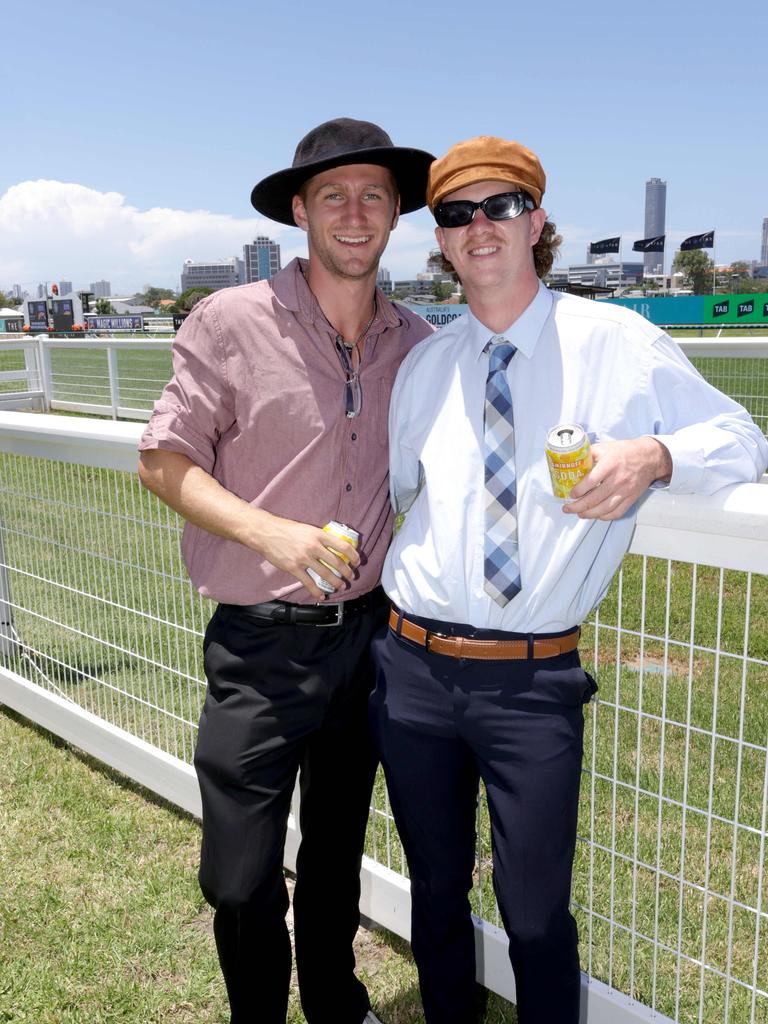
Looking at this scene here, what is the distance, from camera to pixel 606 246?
180ft

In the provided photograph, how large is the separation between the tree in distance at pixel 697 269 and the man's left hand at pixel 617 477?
291 feet

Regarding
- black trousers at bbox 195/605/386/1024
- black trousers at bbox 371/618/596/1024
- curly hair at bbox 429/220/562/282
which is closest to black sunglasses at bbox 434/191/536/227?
curly hair at bbox 429/220/562/282

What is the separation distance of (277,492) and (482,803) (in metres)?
1.26

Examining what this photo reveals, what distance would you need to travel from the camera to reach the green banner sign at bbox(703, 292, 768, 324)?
2839 cm

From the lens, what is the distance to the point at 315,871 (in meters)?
2.75

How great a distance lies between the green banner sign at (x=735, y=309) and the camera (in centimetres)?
2839

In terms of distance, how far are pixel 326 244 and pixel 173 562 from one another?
1394 millimetres

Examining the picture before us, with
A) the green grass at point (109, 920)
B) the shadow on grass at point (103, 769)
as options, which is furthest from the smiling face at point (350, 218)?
the shadow on grass at point (103, 769)

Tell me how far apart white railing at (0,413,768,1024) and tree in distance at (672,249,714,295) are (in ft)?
285

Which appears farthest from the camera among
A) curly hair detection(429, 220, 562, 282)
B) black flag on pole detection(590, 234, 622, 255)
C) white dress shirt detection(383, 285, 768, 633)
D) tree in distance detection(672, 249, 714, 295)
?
tree in distance detection(672, 249, 714, 295)

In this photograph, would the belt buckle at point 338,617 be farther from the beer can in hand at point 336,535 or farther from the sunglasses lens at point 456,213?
the sunglasses lens at point 456,213

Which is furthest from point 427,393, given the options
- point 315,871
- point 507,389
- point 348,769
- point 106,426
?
point 106,426

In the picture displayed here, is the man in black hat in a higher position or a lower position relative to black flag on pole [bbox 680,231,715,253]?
lower

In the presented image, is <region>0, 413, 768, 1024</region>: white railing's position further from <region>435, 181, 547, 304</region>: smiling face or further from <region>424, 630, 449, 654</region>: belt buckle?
<region>435, 181, 547, 304</region>: smiling face
